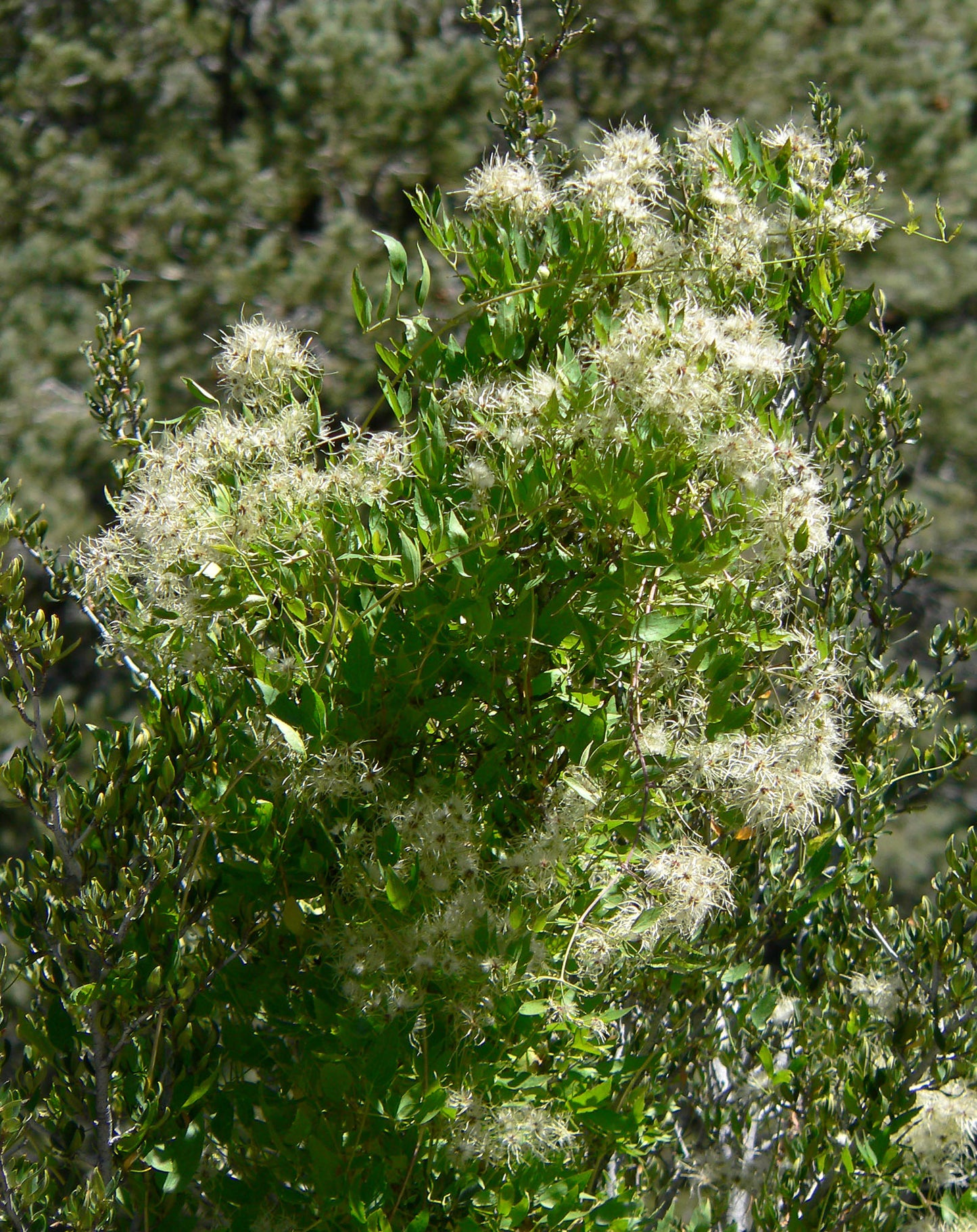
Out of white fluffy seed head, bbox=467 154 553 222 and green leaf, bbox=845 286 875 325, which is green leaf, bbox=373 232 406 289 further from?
green leaf, bbox=845 286 875 325

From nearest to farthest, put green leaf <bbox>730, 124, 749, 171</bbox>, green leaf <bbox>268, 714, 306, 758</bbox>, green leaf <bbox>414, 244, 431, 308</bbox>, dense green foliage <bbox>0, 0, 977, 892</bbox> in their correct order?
1. green leaf <bbox>268, 714, 306, 758</bbox>
2. green leaf <bbox>414, 244, 431, 308</bbox>
3. green leaf <bbox>730, 124, 749, 171</bbox>
4. dense green foliage <bbox>0, 0, 977, 892</bbox>

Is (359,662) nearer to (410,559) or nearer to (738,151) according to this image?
(410,559)

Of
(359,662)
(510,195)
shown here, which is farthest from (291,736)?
(510,195)

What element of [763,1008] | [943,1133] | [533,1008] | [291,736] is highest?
[291,736]

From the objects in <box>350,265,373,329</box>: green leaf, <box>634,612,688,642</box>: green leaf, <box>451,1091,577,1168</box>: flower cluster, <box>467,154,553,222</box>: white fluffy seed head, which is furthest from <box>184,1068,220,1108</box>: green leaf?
<box>467,154,553,222</box>: white fluffy seed head

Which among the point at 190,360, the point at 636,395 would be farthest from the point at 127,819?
the point at 190,360

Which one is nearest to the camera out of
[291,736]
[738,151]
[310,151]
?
[291,736]

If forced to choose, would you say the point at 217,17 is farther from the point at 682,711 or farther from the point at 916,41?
the point at 682,711

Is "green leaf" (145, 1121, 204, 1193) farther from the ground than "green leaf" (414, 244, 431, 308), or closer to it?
closer to it
